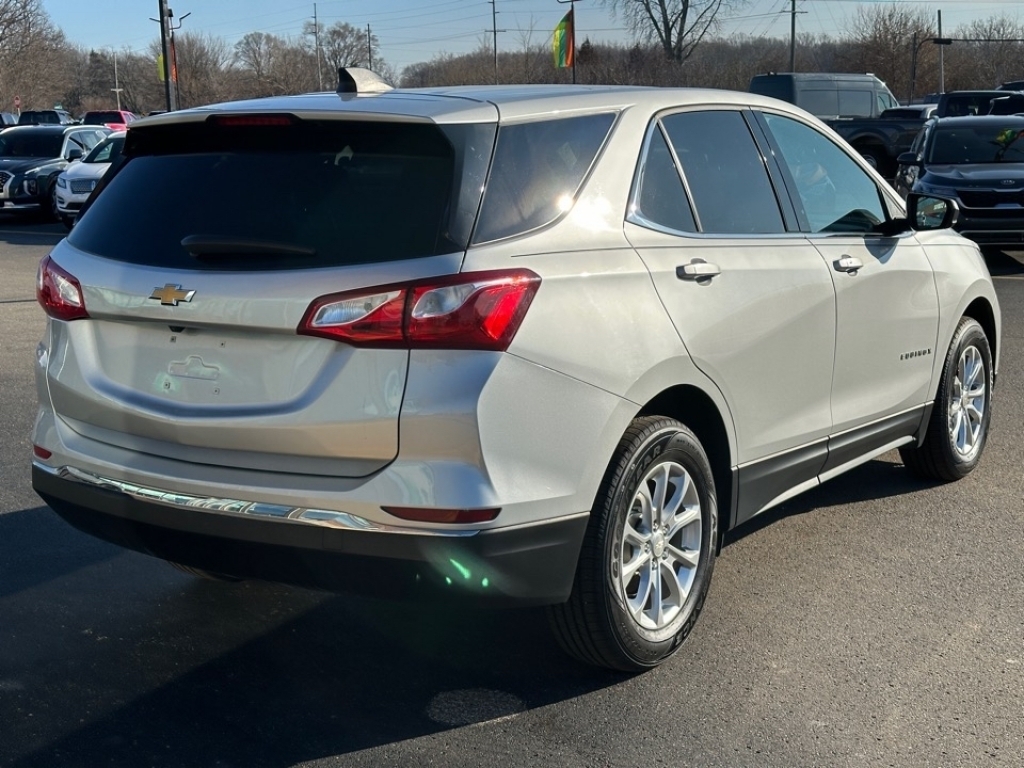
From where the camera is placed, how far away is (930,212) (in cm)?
536

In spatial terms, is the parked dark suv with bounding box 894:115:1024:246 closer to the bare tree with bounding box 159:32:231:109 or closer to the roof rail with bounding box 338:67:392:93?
the roof rail with bounding box 338:67:392:93

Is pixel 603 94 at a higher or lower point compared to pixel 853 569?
higher

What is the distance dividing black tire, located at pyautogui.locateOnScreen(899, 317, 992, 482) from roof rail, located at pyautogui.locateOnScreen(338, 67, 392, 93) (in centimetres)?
292

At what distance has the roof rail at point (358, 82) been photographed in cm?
396

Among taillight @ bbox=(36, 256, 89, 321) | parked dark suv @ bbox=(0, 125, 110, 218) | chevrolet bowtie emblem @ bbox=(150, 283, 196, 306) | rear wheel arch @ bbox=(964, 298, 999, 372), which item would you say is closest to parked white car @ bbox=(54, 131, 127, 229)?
parked dark suv @ bbox=(0, 125, 110, 218)

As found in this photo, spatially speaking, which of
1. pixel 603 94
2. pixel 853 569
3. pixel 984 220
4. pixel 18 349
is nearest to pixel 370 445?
pixel 603 94

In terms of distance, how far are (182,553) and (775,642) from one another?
1903mm

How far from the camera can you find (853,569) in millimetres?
4652

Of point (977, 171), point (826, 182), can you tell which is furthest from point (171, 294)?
point (977, 171)

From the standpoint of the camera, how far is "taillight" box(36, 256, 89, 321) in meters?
3.61

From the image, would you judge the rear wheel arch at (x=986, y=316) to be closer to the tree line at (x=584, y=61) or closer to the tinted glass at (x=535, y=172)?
the tinted glass at (x=535, y=172)

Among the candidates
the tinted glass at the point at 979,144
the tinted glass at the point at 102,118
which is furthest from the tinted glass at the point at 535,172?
the tinted glass at the point at 102,118

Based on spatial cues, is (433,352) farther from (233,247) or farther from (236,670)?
(236,670)

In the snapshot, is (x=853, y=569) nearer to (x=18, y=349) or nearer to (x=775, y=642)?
(x=775, y=642)
